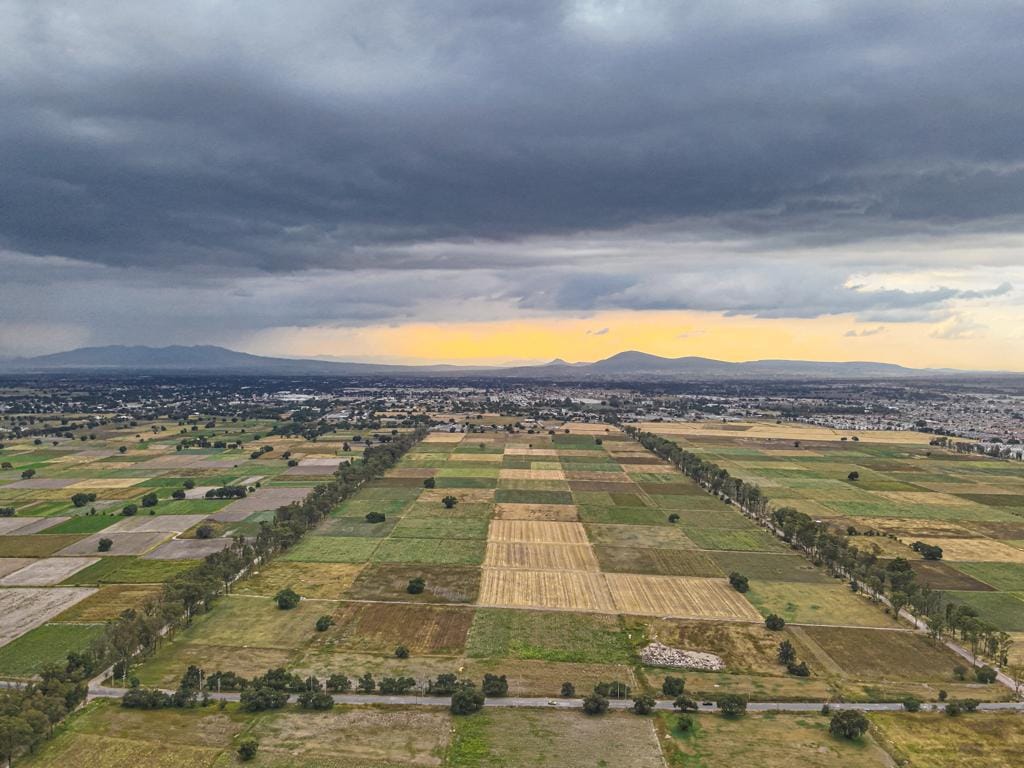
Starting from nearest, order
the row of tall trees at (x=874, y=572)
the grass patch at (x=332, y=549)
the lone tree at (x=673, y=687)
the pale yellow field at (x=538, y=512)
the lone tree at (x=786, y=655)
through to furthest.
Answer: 1. the lone tree at (x=673, y=687)
2. the lone tree at (x=786, y=655)
3. the row of tall trees at (x=874, y=572)
4. the grass patch at (x=332, y=549)
5. the pale yellow field at (x=538, y=512)

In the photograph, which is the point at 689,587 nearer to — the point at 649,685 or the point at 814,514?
the point at 649,685

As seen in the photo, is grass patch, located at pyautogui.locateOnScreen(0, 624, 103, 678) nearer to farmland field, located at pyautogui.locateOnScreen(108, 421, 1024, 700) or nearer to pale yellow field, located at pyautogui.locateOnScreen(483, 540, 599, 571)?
farmland field, located at pyautogui.locateOnScreen(108, 421, 1024, 700)

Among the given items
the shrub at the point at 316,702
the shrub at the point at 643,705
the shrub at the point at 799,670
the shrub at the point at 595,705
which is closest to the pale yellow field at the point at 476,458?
the shrub at the point at 799,670

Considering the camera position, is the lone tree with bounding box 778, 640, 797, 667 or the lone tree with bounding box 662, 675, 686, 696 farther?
the lone tree with bounding box 778, 640, 797, 667

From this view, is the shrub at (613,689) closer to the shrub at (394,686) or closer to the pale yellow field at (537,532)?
the shrub at (394,686)

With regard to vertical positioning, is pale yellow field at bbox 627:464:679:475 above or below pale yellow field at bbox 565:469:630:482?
above

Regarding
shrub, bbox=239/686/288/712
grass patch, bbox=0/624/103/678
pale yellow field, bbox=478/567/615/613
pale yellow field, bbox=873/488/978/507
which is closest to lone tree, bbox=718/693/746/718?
pale yellow field, bbox=478/567/615/613
